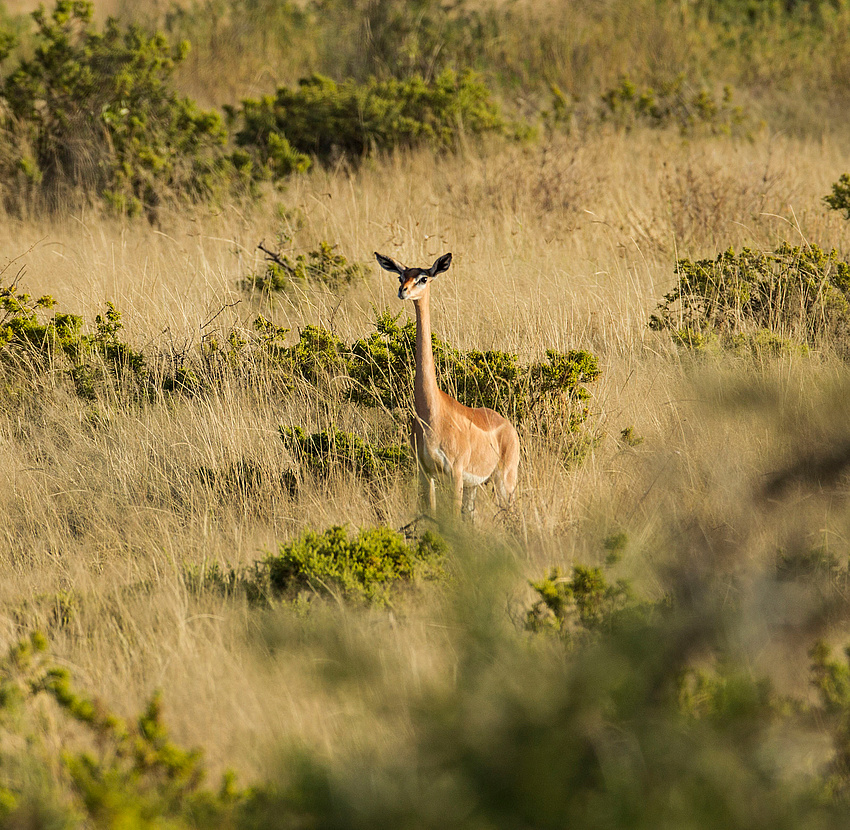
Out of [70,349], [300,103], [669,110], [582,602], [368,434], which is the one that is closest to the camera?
[582,602]

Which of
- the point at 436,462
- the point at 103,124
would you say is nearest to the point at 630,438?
the point at 436,462

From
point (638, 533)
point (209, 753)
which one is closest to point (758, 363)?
point (638, 533)

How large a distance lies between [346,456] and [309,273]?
9.36ft

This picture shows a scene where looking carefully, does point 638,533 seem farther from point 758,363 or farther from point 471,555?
point 758,363

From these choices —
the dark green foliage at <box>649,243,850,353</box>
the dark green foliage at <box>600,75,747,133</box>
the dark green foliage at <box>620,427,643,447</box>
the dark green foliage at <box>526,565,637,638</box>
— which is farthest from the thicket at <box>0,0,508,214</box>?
the dark green foliage at <box>526,565,637,638</box>

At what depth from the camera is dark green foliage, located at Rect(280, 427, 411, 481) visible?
4.01 m

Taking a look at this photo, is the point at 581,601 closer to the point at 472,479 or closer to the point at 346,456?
the point at 472,479

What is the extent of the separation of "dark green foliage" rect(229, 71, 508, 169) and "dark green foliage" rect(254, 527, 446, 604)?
24.1 ft

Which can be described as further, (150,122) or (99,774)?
(150,122)

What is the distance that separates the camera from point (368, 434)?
461 centimetres

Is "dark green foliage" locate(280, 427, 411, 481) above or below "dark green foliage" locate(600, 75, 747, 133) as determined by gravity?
below

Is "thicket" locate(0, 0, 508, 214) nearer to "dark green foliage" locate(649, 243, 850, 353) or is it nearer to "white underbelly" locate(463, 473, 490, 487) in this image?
"dark green foliage" locate(649, 243, 850, 353)

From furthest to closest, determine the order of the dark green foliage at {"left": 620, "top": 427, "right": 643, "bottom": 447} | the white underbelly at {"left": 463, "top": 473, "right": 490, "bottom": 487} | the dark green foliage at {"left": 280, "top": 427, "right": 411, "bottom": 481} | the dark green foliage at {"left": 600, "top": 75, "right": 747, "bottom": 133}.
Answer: the dark green foliage at {"left": 600, "top": 75, "right": 747, "bottom": 133} < the dark green foliage at {"left": 620, "top": 427, "right": 643, "bottom": 447} < the dark green foliage at {"left": 280, "top": 427, "right": 411, "bottom": 481} < the white underbelly at {"left": 463, "top": 473, "right": 490, "bottom": 487}

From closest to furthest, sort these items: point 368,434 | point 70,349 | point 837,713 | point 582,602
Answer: point 837,713, point 582,602, point 368,434, point 70,349
